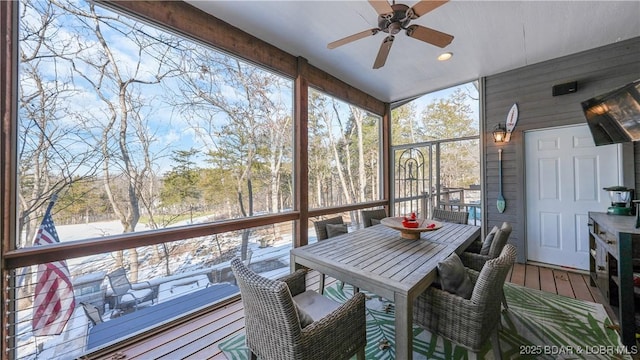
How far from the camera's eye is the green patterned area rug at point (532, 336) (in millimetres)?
1850

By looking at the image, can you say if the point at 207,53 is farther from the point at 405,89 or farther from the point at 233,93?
the point at 405,89

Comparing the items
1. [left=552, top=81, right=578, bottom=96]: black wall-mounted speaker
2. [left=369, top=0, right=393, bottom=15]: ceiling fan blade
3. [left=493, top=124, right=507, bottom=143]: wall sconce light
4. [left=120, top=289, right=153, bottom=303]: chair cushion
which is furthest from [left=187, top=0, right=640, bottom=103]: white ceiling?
[left=120, top=289, right=153, bottom=303]: chair cushion

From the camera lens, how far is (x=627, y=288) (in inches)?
75.3

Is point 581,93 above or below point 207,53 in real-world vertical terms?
below

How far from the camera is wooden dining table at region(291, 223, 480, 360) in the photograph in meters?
1.40

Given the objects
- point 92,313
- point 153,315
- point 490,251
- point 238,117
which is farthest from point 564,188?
point 92,313

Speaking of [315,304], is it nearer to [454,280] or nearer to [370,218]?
[454,280]

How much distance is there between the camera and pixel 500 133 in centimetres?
388

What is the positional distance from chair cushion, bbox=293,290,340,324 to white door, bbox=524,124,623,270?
379 cm

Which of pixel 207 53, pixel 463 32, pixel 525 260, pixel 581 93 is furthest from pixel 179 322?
pixel 581 93

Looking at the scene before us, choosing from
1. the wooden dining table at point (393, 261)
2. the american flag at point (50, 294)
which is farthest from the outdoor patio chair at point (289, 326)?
the american flag at point (50, 294)

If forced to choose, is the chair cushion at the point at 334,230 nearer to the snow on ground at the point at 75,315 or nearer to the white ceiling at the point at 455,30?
the snow on ground at the point at 75,315

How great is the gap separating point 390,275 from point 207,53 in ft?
9.61

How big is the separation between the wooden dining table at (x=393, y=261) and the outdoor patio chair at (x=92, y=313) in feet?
5.39
